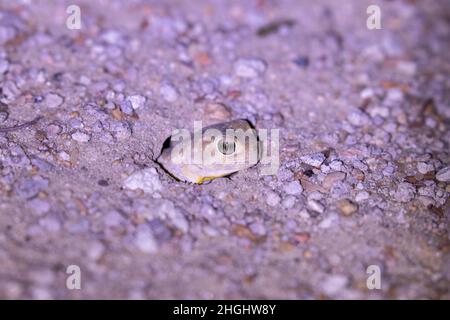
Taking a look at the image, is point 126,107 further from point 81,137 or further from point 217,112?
point 217,112

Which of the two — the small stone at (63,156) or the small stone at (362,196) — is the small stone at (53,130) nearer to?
the small stone at (63,156)

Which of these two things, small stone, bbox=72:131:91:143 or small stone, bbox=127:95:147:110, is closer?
small stone, bbox=72:131:91:143

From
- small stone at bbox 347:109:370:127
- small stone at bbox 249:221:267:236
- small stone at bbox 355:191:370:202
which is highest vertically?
small stone at bbox 347:109:370:127

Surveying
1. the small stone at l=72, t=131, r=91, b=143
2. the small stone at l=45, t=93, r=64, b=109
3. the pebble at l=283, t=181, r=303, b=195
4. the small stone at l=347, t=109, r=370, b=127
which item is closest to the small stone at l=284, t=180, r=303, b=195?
the pebble at l=283, t=181, r=303, b=195

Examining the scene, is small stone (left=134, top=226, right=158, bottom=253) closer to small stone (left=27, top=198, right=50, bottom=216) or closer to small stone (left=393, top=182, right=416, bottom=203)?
small stone (left=27, top=198, right=50, bottom=216)

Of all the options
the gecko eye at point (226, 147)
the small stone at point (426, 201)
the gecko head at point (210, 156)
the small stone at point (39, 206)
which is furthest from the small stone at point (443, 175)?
the small stone at point (39, 206)

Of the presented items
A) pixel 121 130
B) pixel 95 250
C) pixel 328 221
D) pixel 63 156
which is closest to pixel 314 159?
pixel 328 221
